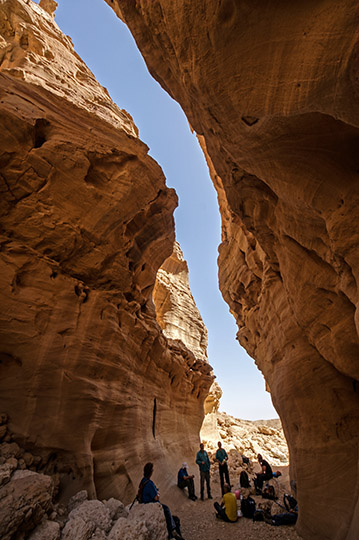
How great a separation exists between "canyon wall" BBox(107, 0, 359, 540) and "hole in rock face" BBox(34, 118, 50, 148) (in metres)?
2.84

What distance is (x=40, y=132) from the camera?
6621 mm

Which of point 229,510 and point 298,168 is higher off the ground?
point 298,168

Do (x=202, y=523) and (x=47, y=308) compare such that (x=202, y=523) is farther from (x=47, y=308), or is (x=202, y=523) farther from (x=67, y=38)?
(x=67, y=38)

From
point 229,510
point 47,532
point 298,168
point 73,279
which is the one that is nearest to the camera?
point 47,532

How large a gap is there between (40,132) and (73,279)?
144 inches

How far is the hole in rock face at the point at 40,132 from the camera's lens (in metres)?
6.50

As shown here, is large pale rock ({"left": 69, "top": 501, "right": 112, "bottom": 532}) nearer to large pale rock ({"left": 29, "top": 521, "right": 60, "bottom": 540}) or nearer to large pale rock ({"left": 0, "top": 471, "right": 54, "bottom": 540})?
large pale rock ({"left": 29, "top": 521, "right": 60, "bottom": 540})

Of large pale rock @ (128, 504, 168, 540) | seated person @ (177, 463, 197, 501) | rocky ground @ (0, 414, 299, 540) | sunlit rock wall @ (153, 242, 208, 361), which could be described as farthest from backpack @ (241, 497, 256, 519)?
sunlit rock wall @ (153, 242, 208, 361)

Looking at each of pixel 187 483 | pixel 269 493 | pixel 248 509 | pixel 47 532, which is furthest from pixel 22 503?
pixel 269 493

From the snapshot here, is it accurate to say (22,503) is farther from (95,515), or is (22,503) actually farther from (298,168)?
(298,168)

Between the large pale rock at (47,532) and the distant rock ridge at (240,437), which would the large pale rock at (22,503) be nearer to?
the large pale rock at (47,532)

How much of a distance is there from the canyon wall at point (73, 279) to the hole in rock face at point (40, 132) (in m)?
0.02

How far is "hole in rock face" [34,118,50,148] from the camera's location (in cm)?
650

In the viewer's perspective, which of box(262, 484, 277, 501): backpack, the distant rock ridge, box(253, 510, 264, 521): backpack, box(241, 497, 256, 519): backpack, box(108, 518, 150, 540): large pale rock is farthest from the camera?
the distant rock ridge
